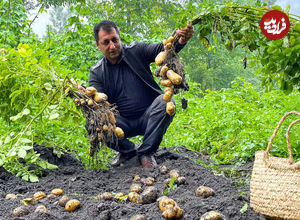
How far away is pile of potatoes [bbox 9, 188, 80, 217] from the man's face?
5.01 feet

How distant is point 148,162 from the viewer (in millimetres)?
3461

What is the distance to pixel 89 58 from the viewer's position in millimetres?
6828

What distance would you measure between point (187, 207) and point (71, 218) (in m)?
0.75

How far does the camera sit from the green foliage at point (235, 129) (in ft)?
11.4

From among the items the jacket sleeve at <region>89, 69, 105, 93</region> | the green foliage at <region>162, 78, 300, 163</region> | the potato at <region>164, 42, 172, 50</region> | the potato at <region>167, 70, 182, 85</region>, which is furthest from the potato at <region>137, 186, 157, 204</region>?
the jacket sleeve at <region>89, 69, 105, 93</region>

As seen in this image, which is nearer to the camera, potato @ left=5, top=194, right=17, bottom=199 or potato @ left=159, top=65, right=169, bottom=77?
potato @ left=5, top=194, right=17, bottom=199

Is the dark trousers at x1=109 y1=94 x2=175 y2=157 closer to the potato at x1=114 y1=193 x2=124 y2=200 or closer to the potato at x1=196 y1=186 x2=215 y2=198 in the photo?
the potato at x1=114 y1=193 x2=124 y2=200

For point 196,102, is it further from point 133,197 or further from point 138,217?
point 138,217

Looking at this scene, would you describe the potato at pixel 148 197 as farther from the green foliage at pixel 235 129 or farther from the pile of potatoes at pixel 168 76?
the green foliage at pixel 235 129

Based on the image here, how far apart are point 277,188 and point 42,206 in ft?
4.88

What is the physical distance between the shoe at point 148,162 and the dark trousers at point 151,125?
0.05 m

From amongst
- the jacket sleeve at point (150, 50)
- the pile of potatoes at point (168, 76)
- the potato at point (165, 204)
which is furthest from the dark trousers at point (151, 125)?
the potato at point (165, 204)

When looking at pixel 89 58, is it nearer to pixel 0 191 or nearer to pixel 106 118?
pixel 106 118

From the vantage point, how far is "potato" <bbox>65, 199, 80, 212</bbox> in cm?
236
